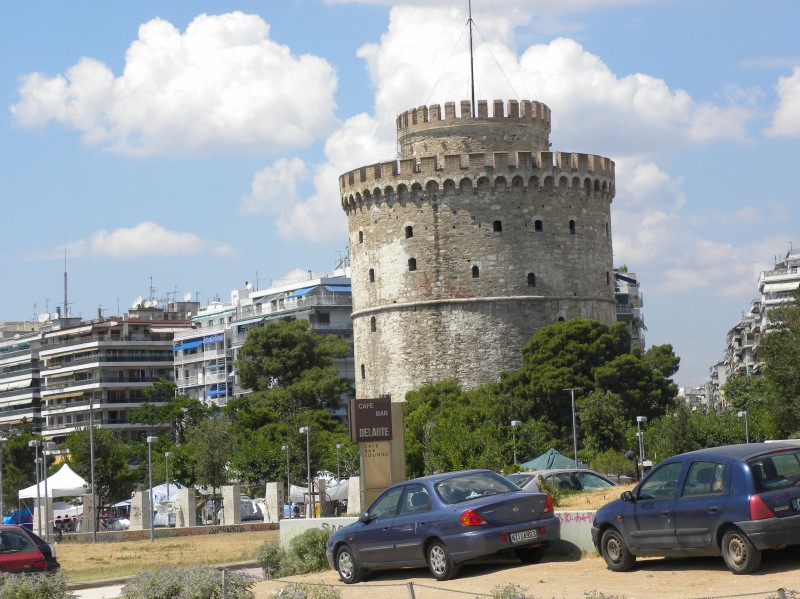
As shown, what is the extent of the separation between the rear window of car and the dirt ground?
31.9 inches

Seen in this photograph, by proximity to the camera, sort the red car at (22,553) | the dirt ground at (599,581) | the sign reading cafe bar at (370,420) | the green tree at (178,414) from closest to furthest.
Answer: the dirt ground at (599,581), the red car at (22,553), the sign reading cafe bar at (370,420), the green tree at (178,414)

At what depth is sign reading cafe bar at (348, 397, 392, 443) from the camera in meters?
24.9

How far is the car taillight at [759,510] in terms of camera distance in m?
12.8

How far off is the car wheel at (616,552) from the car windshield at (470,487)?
148 centimetres

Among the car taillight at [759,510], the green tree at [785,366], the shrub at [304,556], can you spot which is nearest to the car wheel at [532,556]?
the car taillight at [759,510]

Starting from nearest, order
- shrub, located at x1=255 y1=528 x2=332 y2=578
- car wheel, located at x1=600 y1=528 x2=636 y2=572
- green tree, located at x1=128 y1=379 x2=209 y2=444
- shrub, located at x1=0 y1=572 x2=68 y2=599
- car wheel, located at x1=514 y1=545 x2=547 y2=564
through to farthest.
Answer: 1. car wheel, located at x1=600 y1=528 x2=636 y2=572
2. shrub, located at x1=0 y1=572 x2=68 y2=599
3. car wheel, located at x1=514 y1=545 x2=547 y2=564
4. shrub, located at x1=255 y1=528 x2=332 y2=578
5. green tree, located at x1=128 y1=379 x2=209 y2=444

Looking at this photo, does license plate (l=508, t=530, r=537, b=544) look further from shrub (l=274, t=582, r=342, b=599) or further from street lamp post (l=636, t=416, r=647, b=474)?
street lamp post (l=636, t=416, r=647, b=474)

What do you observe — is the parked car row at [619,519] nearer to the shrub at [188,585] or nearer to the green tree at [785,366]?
the shrub at [188,585]

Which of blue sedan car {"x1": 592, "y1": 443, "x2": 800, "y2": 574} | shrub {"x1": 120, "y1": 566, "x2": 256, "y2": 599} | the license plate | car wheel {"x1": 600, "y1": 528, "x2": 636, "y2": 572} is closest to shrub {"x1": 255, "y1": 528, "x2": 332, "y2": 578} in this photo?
shrub {"x1": 120, "y1": 566, "x2": 256, "y2": 599}

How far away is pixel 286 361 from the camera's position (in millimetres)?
77438

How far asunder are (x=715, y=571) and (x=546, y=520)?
2374mm

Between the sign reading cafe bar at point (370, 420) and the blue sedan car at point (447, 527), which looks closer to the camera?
the blue sedan car at point (447, 527)

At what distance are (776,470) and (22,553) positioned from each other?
10.0m

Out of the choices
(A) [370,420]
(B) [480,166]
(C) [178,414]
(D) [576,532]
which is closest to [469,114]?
(B) [480,166]
